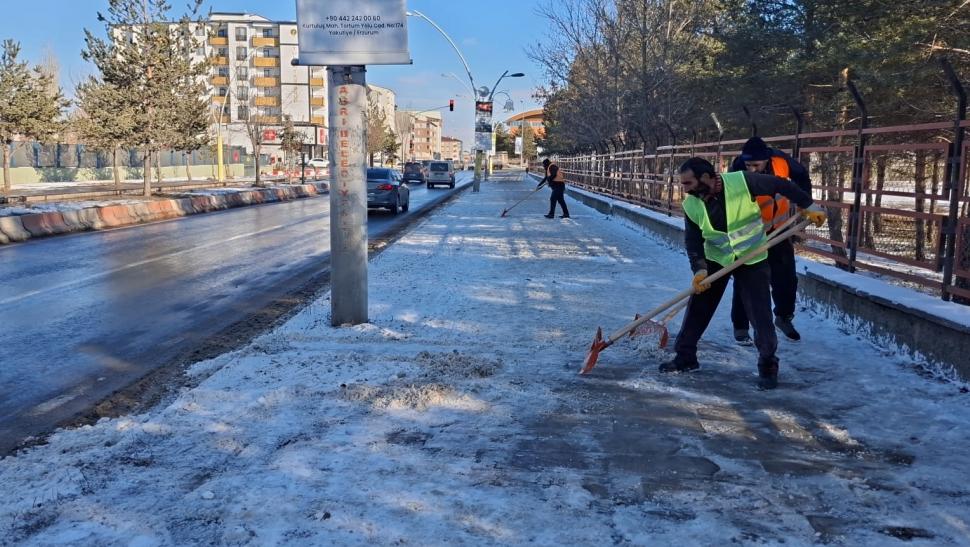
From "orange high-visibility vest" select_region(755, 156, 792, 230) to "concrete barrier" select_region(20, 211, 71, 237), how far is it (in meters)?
14.7

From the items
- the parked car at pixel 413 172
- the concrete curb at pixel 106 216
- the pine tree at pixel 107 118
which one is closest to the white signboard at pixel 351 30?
the concrete curb at pixel 106 216

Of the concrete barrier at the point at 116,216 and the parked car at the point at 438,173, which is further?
the parked car at the point at 438,173

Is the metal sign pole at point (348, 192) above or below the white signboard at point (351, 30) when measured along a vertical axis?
Result: below

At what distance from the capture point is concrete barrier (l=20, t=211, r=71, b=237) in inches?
596

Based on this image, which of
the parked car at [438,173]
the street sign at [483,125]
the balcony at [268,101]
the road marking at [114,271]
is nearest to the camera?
the road marking at [114,271]

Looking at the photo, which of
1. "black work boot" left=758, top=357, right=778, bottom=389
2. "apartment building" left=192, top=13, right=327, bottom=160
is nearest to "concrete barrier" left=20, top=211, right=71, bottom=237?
"black work boot" left=758, top=357, right=778, bottom=389

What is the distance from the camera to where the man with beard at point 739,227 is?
4.80m

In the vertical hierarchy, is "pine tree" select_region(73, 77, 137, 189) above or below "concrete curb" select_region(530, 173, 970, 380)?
above

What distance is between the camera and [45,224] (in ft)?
51.3

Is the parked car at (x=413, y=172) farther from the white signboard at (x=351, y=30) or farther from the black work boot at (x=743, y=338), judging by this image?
the black work boot at (x=743, y=338)

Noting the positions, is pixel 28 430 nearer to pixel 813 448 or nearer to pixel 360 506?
pixel 360 506

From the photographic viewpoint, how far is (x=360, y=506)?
10.2 feet

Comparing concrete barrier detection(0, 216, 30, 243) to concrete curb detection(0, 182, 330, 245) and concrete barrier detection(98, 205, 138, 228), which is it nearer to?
concrete curb detection(0, 182, 330, 245)

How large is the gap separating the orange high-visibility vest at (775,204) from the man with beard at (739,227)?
1.03 m
